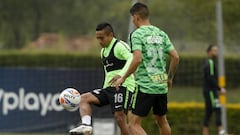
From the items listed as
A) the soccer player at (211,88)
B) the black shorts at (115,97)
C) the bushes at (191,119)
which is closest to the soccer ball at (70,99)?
the black shorts at (115,97)

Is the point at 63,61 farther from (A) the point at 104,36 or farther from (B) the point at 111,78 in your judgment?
Answer: (B) the point at 111,78

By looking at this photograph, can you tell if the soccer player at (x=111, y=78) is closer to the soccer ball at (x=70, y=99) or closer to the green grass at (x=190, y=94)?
the soccer ball at (x=70, y=99)

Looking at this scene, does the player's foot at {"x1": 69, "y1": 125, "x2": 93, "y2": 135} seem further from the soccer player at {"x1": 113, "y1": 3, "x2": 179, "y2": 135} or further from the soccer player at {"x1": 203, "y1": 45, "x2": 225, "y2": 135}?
the soccer player at {"x1": 203, "y1": 45, "x2": 225, "y2": 135}

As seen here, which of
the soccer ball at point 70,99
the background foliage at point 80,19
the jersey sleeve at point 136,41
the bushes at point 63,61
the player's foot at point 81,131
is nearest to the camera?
the jersey sleeve at point 136,41

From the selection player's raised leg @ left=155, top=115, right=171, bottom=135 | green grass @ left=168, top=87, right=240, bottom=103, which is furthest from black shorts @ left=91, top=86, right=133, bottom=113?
green grass @ left=168, top=87, right=240, bottom=103

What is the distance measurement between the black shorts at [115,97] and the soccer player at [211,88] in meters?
6.13

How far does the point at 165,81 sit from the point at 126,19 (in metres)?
30.1

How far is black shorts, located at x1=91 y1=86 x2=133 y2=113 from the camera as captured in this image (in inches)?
491

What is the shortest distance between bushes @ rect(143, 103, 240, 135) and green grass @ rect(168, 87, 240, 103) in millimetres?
3019

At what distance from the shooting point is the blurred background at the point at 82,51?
20.7m

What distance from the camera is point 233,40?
33.0m

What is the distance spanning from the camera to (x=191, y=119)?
20.3 meters

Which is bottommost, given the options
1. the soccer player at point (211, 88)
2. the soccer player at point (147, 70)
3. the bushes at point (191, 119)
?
the bushes at point (191, 119)

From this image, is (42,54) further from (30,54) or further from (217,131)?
(217,131)
